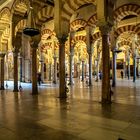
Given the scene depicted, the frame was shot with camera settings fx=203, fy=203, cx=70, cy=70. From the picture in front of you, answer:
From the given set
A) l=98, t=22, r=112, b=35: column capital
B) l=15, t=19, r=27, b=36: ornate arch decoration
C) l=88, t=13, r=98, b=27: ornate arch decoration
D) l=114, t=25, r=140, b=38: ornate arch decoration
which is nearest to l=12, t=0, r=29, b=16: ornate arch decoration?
l=15, t=19, r=27, b=36: ornate arch decoration

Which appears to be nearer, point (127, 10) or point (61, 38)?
point (61, 38)

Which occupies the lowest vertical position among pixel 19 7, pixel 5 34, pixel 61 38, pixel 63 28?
pixel 61 38

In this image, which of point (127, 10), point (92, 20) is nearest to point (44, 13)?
point (92, 20)

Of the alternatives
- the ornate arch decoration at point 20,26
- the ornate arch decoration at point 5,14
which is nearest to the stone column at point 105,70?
the ornate arch decoration at point 20,26

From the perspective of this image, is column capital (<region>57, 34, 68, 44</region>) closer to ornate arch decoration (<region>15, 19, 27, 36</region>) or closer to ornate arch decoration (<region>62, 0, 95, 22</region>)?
ornate arch decoration (<region>62, 0, 95, 22</region>)

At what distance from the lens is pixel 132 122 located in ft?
10.5

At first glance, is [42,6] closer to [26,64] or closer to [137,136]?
[137,136]

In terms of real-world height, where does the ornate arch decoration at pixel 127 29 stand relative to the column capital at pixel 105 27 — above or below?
above

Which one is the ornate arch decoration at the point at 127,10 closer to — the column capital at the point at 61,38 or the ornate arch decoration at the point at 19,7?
the column capital at the point at 61,38

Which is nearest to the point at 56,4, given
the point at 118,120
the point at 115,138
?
the point at 118,120

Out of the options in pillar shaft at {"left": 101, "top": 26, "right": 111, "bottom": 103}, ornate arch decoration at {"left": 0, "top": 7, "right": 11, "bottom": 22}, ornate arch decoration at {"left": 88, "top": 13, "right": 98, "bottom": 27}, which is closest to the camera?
pillar shaft at {"left": 101, "top": 26, "right": 111, "bottom": 103}

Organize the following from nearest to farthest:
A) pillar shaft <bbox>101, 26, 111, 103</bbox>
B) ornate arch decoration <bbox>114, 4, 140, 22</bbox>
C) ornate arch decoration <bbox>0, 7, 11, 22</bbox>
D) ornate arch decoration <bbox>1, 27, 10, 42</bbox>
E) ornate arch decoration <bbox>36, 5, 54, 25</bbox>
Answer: pillar shaft <bbox>101, 26, 111, 103</bbox>
ornate arch decoration <bbox>36, 5, 54, 25</bbox>
ornate arch decoration <bbox>114, 4, 140, 22</bbox>
ornate arch decoration <bbox>0, 7, 11, 22</bbox>
ornate arch decoration <bbox>1, 27, 10, 42</bbox>

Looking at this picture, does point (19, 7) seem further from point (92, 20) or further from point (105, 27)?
point (105, 27)

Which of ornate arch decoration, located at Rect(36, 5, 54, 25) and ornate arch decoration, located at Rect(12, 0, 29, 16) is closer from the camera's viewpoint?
ornate arch decoration, located at Rect(36, 5, 54, 25)
